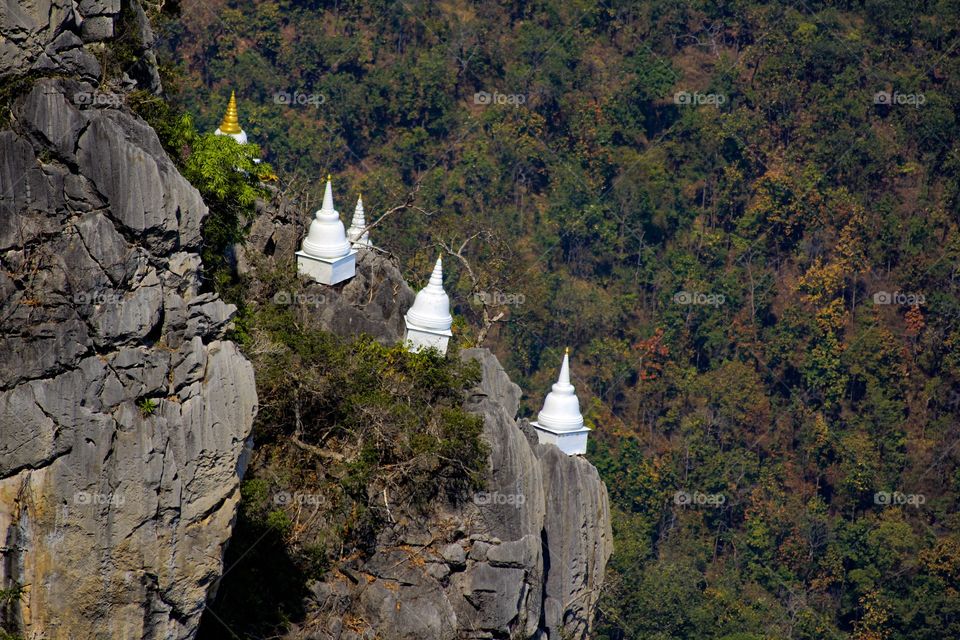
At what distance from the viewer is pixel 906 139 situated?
73.4 meters

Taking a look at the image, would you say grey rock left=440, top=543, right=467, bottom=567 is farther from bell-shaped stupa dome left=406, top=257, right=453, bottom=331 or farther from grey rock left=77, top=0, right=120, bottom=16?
grey rock left=77, top=0, right=120, bottom=16

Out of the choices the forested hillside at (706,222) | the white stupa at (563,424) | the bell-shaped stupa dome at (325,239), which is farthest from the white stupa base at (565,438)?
the forested hillside at (706,222)

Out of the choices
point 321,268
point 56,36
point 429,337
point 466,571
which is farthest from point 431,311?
point 56,36

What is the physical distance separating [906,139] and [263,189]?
167 ft

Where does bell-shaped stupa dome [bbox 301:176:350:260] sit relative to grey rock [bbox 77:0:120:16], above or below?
below

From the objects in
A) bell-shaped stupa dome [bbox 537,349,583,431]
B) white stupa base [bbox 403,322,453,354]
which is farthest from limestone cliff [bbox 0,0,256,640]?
bell-shaped stupa dome [bbox 537,349,583,431]

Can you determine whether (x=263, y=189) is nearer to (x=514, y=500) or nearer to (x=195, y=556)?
(x=514, y=500)

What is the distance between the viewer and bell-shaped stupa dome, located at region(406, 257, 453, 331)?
26.7 meters

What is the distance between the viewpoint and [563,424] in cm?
2727

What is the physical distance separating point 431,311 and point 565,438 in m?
2.76

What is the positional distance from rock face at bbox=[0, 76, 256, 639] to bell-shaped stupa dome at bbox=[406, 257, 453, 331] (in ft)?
28.5

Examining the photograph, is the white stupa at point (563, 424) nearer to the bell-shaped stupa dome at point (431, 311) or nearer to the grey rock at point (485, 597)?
the bell-shaped stupa dome at point (431, 311)

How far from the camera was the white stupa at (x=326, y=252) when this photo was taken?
26812 millimetres

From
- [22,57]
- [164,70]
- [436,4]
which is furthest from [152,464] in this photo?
[436,4]
